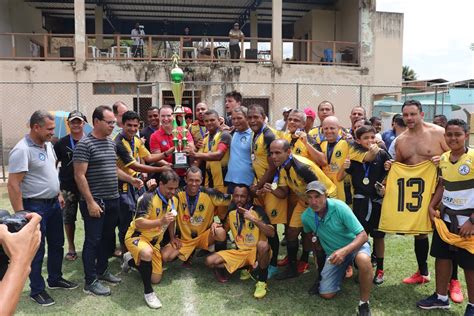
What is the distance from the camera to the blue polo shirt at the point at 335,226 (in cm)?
414

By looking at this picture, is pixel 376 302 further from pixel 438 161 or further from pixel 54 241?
pixel 54 241

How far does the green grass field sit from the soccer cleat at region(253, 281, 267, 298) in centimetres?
5

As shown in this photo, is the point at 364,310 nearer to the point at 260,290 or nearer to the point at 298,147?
the point at 260,290

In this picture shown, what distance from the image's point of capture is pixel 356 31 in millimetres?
18953

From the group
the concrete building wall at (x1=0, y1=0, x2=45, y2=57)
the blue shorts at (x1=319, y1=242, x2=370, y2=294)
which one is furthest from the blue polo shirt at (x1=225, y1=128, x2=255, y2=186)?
the concrete building wall at (x1=0, y1=0, x2=45, y2=57)

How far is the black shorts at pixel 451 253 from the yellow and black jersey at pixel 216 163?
2.69 metres

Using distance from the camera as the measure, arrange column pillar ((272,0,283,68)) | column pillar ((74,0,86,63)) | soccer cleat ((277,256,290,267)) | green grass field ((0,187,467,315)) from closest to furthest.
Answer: green grass field ((0,187,467,315)) → soccer cleat ((277,256,290,267)) → column pillar ((74,0,86,63)) → column pillar ((272,0,283,68))

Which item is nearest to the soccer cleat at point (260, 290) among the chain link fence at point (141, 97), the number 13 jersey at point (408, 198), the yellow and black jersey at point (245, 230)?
the yellow and black jersey at point (245, 230)

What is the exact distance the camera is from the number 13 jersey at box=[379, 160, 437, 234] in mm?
4570

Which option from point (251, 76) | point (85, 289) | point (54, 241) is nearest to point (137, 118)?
point (54, 241)

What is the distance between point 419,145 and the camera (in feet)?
15.5

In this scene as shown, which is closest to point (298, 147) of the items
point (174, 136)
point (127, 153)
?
point (174, 136)

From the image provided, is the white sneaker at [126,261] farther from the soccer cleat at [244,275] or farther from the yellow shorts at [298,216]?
the yellow shorts at [298,216]

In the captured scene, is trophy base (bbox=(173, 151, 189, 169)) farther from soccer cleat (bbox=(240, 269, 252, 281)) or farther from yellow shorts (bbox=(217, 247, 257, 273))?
soccer cleat (bbox=(240, 269, 252, 281))
